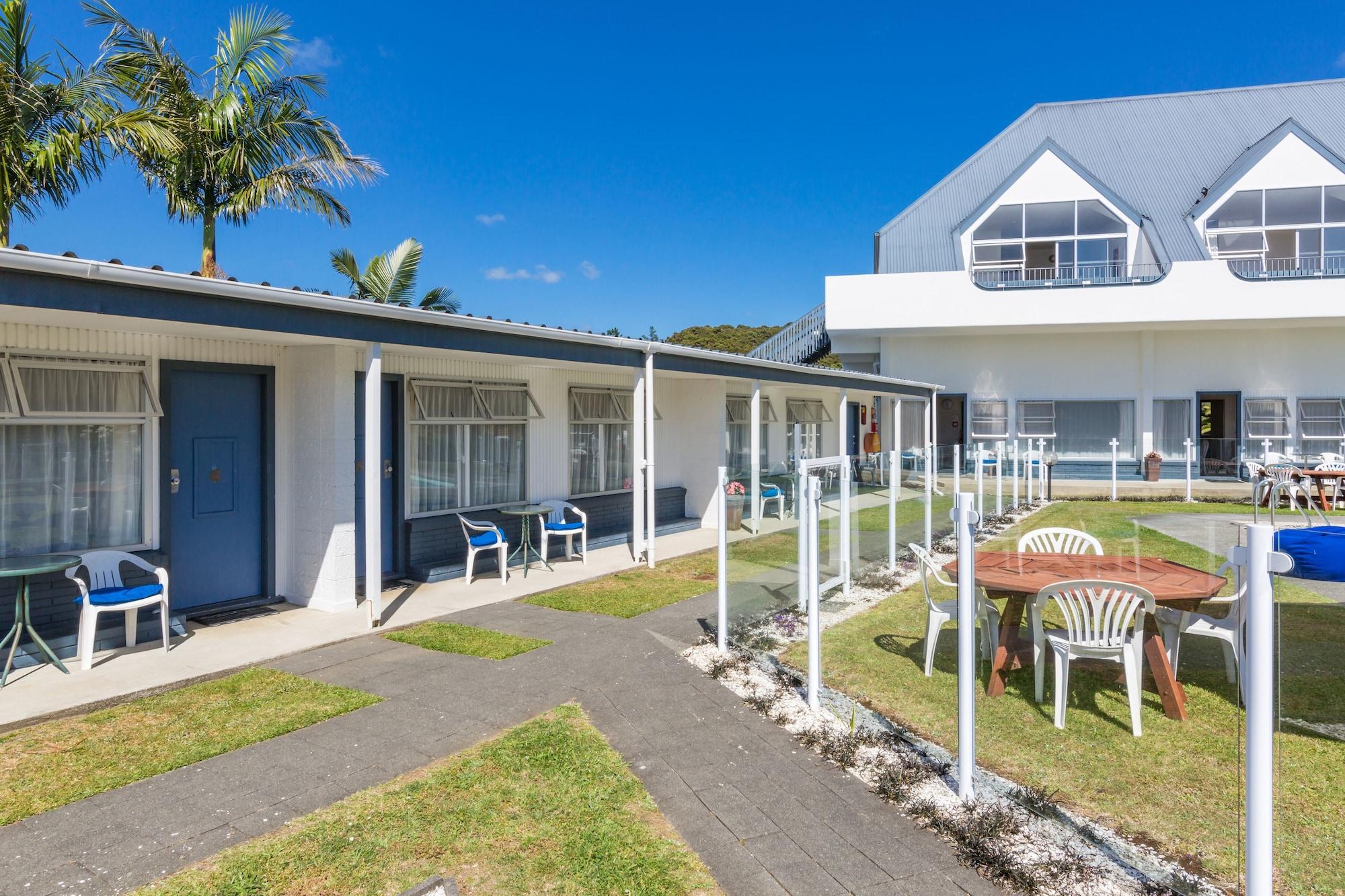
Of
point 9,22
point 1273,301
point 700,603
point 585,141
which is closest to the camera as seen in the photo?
point 700,603

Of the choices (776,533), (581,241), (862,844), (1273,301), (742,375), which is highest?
(581,241)

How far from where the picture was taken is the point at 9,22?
9008 mm

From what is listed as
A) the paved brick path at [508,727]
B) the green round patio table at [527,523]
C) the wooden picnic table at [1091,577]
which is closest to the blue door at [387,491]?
the green round patio table at [527,523]

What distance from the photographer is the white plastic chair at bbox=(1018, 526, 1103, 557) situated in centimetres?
498

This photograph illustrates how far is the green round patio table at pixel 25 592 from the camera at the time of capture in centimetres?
499

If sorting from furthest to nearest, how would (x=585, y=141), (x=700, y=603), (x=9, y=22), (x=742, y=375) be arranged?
(x=585, y=141)
(x=742, y=375)
(x=9, y=22)
(x=700, y=603)

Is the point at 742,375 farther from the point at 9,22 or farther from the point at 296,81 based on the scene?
the point at 9,22

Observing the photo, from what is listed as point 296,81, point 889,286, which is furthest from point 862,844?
point 889,286

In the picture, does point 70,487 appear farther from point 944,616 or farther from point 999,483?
point 999,483

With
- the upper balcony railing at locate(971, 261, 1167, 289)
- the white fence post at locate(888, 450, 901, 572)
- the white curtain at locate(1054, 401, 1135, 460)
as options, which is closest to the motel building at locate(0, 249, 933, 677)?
the white fence post at locate(888, 450, 901, 572)

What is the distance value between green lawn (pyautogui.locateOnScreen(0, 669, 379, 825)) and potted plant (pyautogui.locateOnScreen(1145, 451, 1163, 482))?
19.9m

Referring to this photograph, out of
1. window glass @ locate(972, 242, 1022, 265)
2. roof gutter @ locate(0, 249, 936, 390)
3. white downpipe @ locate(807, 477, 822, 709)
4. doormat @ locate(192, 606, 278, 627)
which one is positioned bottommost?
doormat @ locate(192, 606, 278, 627)

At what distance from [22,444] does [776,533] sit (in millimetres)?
5575

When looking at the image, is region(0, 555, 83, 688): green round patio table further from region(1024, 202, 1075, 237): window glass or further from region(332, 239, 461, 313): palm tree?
region(1024, 202, 1075, 237): window glass
